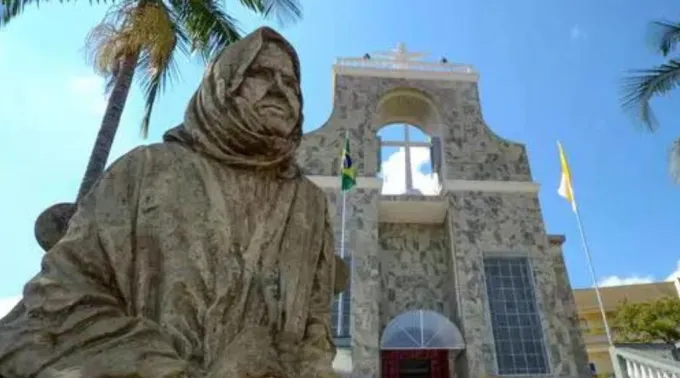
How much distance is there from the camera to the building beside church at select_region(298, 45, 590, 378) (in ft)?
37.6

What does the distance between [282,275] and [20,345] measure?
656 millimetres

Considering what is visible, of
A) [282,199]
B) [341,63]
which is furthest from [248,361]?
[341,63]

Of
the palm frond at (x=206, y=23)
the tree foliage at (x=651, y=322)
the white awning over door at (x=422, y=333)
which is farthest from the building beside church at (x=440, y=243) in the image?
the tree foliage at (x=651, y=322)

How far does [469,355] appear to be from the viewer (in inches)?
439

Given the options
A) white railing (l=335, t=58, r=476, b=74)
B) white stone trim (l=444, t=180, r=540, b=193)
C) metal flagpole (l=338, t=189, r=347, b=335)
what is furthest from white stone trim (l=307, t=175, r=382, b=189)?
white railing (l=335, t=58, r=476, b=74)

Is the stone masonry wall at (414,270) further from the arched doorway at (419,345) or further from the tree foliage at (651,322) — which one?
the tree foliage at (651,322)

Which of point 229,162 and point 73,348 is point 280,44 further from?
point 73,348

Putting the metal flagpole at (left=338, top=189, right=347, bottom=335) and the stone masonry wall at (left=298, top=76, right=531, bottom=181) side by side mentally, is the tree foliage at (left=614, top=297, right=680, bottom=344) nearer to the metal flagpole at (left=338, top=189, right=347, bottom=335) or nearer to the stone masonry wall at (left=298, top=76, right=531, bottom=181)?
the stone masonry wall at (left=298, top=76, right=531, bottom=181)

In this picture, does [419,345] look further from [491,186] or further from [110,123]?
[110,123]

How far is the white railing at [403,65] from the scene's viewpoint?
16.0 meters

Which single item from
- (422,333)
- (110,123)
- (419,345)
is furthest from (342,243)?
(110,123)

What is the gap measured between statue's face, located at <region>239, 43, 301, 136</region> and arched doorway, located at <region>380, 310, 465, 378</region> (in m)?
10.3

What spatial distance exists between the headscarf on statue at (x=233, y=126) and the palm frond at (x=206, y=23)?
19.7 feet

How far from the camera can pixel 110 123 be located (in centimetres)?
643
